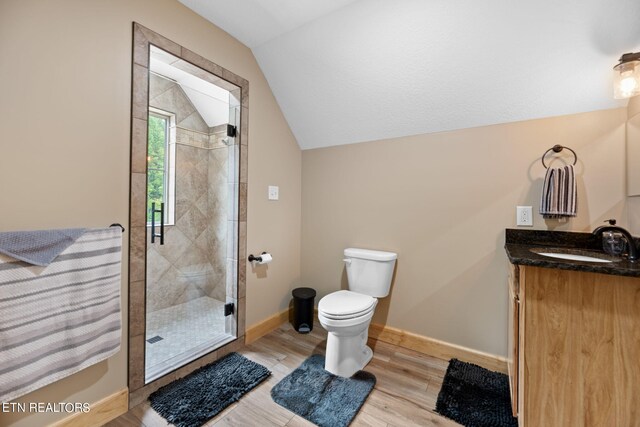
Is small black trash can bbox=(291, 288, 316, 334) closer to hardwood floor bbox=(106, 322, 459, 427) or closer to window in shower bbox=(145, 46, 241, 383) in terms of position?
hardwood floor bbox=(106, 322, 459, 427)

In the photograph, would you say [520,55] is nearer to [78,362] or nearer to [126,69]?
[126,69]

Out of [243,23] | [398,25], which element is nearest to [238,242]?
[243,23]

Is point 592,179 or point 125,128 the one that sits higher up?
point 125,128

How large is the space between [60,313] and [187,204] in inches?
71.2

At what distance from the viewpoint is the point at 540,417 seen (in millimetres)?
1074

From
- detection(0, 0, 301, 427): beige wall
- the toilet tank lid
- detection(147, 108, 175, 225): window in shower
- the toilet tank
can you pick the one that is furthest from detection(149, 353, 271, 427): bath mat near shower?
detection(147, 108, 175, 225): window in shower

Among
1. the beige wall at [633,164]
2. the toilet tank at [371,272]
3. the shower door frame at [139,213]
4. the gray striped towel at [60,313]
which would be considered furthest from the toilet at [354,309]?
the beige wall at [633,164]

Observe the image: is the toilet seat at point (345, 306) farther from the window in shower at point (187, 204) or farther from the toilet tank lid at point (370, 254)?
the window in shower at point (187, 204)

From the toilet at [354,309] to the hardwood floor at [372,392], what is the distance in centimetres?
20

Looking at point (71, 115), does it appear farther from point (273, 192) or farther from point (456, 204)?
point (456, 204)

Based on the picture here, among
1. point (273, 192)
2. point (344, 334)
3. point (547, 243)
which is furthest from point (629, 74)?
point (273, 192)

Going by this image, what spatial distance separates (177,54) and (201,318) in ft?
7.29

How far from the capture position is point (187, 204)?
285cm

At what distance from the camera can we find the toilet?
168 cm
